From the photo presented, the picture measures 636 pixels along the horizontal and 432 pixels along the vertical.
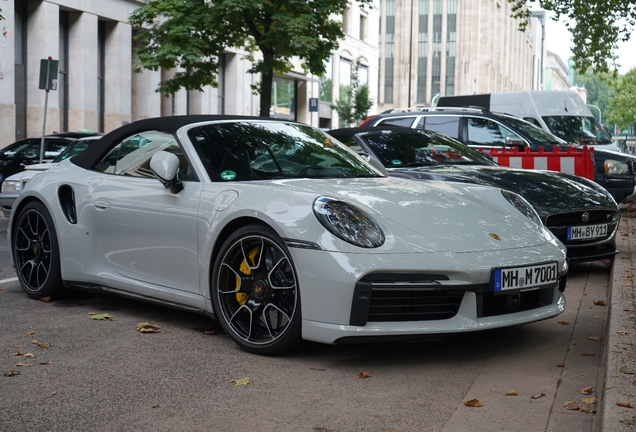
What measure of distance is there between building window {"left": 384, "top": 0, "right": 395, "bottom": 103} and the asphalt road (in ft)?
299

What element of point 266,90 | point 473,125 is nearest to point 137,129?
point 473,125

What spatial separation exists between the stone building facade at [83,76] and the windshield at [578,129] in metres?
A: 6.29

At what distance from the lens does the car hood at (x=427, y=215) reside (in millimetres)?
4809

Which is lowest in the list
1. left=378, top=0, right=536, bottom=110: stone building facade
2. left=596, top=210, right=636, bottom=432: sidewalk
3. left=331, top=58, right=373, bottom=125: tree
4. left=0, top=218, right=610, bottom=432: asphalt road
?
left=0, top=218, right=610, bottom=432: asphalt road

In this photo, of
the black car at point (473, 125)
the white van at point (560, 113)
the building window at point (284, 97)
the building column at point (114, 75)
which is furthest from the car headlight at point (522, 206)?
the building window at point (284, 97)

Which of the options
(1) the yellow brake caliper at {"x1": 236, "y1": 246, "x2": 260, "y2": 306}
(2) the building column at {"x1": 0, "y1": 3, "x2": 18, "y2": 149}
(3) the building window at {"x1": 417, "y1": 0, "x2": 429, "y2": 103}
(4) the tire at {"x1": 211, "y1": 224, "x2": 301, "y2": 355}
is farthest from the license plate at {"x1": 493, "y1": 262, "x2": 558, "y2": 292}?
(3) the building window at {"x1": 417, "y1": 0, "x2": 429, "y2": 103}

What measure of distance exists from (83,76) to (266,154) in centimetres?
2730

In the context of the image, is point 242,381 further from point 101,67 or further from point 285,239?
point 101,67

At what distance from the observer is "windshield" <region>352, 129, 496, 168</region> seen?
901 centimetres

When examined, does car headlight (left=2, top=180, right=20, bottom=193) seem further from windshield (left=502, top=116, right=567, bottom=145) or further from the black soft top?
windshield (left=502, top=116, right=567, bottom=145)

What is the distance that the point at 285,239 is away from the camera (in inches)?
191

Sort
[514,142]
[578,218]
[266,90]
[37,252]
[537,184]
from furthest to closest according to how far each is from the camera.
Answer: [266,90]
[514,142]
[537,184]
[578,218]
[37,252]

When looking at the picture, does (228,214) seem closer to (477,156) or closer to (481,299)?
(481,299)

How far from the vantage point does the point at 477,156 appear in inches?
376
